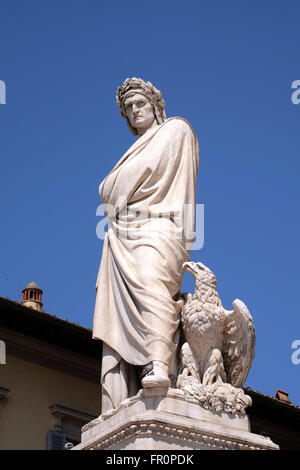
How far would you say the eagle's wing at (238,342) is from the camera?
1040cm

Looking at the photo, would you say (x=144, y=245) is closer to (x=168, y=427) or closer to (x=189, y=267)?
(x=189, y=267)

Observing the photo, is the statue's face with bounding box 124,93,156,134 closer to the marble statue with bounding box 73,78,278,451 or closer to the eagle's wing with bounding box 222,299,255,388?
the marble statue with bounding box 73,78,278,451

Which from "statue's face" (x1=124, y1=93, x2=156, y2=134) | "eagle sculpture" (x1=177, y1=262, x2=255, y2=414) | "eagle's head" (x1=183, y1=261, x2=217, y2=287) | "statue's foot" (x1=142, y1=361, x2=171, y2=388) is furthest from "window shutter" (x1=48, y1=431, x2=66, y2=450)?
"statue's foot" (x1=142, y1=361, x2=171, y2=388)

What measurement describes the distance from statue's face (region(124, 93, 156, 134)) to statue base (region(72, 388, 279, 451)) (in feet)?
10.2

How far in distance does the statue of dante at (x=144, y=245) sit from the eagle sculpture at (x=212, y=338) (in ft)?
0.50

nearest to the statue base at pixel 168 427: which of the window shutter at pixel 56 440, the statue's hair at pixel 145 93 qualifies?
the statue's hair at pixel 145 93

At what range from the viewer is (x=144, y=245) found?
34.7ft

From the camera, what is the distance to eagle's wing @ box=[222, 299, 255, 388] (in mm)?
10398

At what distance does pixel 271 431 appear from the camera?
2266 cm

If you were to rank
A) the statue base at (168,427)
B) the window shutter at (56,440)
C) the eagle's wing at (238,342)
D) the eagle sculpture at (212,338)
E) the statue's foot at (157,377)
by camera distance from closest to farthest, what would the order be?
the statue base at (168,427) < the statue's foot at (157,377) < the eagle sculpture at (212,338) < the eagle's wing at (238,342) < the window shutter at (56,440)

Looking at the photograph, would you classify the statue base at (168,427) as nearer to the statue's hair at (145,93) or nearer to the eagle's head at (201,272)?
the eagle's head at (201,272)

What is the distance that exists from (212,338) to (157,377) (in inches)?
30.6

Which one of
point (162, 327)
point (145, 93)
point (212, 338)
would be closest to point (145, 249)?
point (162, 327)
